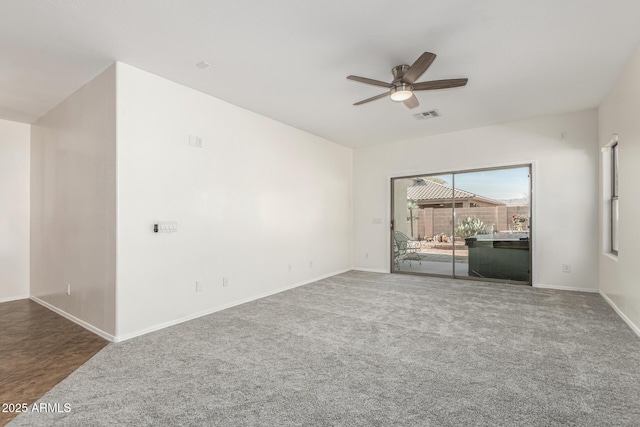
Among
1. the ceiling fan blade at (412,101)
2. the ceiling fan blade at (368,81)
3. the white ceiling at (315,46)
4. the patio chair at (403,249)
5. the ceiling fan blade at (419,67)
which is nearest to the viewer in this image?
the white ceiling at (315,46)

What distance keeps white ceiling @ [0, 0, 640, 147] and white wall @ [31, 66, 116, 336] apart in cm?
31

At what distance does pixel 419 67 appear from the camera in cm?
289

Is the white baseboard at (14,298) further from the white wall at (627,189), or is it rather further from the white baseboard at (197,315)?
the white wall at (627,189)

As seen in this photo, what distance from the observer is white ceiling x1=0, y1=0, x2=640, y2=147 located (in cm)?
246

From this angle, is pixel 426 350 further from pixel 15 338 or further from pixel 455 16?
pixel 15 338

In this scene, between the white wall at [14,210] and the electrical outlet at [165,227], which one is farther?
the white wall at [14,210]

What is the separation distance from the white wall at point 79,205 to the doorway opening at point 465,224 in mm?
5203

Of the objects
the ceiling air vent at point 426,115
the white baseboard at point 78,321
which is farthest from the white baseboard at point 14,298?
the ceiling air vent at point 426,115

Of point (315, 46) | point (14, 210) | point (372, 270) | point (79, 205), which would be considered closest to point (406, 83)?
point (315, 46)

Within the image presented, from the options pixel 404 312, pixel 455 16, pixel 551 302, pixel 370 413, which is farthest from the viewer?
pixel 551 302

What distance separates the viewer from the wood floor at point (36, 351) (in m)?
2.29

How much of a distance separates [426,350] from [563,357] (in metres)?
1.10

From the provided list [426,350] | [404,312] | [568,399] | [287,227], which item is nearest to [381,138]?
[287,227]

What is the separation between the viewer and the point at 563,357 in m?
2.63
